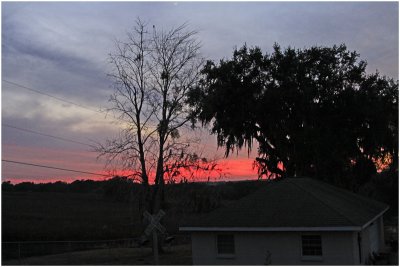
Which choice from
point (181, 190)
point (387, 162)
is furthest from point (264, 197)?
point (387, 162)

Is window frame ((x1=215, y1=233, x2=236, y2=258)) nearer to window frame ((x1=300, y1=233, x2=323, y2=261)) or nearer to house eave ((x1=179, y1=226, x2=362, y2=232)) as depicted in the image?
house eave ((x1=179, y1=226, x2=362, y2=232))

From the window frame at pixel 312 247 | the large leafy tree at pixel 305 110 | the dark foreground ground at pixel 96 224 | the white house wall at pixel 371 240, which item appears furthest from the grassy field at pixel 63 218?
the window frame at pixel 312 247

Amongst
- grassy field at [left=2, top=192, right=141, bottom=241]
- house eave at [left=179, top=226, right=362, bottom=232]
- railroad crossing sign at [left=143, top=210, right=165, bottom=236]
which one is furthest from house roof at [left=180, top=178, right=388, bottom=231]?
grassy field at [left=2, top=192, right=141, bottom=241]

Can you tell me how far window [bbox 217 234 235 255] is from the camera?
21.7 m

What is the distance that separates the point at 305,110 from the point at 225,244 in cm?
1787

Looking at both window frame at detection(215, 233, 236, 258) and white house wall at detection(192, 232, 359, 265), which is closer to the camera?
white house wall at detection(192, 232, 359, 265)

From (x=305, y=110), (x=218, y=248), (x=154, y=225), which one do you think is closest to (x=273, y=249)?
(x=218, y=248)

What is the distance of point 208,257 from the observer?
21828mm

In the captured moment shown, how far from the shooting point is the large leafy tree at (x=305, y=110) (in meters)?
36.6

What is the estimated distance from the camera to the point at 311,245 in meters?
20.4

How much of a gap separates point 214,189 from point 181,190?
2577 millimetres

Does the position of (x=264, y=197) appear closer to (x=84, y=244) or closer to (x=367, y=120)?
(x=367, y=120)

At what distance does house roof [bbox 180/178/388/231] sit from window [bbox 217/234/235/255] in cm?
72

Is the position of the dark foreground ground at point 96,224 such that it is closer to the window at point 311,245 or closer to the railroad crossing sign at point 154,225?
the window at point 311,245
